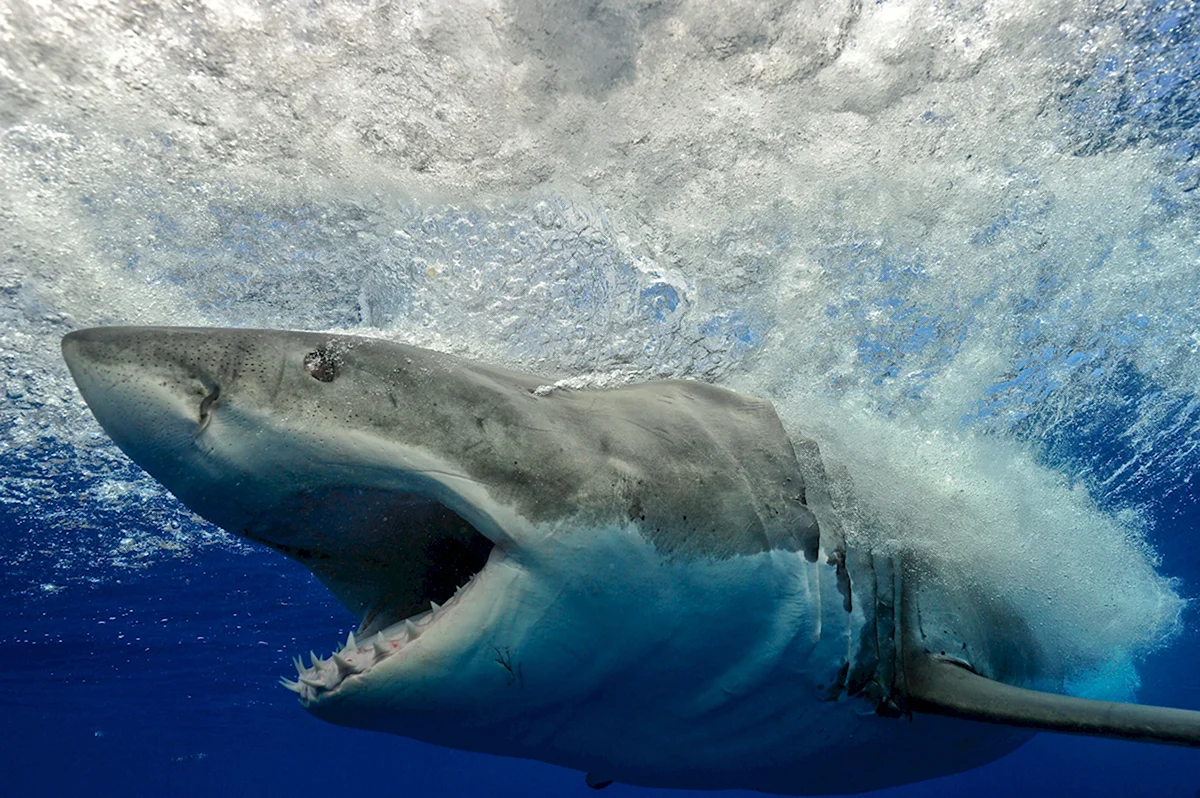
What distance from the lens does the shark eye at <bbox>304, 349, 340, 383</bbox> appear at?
2.35 meters

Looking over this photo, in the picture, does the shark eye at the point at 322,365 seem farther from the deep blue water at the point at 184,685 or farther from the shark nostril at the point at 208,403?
the deep blue water at the point at 184,685

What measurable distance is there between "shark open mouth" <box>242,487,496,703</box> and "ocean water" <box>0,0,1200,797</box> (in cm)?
209

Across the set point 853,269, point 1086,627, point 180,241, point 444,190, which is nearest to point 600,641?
point 444,190

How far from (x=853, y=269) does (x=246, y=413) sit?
6.34 meters

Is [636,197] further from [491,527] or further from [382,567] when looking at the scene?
[491,527]

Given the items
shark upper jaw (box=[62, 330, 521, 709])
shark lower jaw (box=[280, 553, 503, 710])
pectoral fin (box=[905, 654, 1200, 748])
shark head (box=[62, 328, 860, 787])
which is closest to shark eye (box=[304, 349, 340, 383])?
shark head (box=[62, 328, 860, 787])

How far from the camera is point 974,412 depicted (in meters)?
9.52

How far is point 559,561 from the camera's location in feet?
8.35

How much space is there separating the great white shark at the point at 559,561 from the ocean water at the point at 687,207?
756 millimetres

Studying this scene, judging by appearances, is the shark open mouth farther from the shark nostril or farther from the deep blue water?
the deep blue water

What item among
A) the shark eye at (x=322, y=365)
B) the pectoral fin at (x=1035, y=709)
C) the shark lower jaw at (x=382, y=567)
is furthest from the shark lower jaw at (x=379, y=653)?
the pectoral fin at (x=1035, y=709)

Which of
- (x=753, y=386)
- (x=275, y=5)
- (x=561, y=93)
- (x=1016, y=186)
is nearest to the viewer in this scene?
(x=275, y=5)

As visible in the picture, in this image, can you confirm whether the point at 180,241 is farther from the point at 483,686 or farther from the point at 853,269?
the point at 853,269

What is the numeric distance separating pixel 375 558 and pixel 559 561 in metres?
0.90
